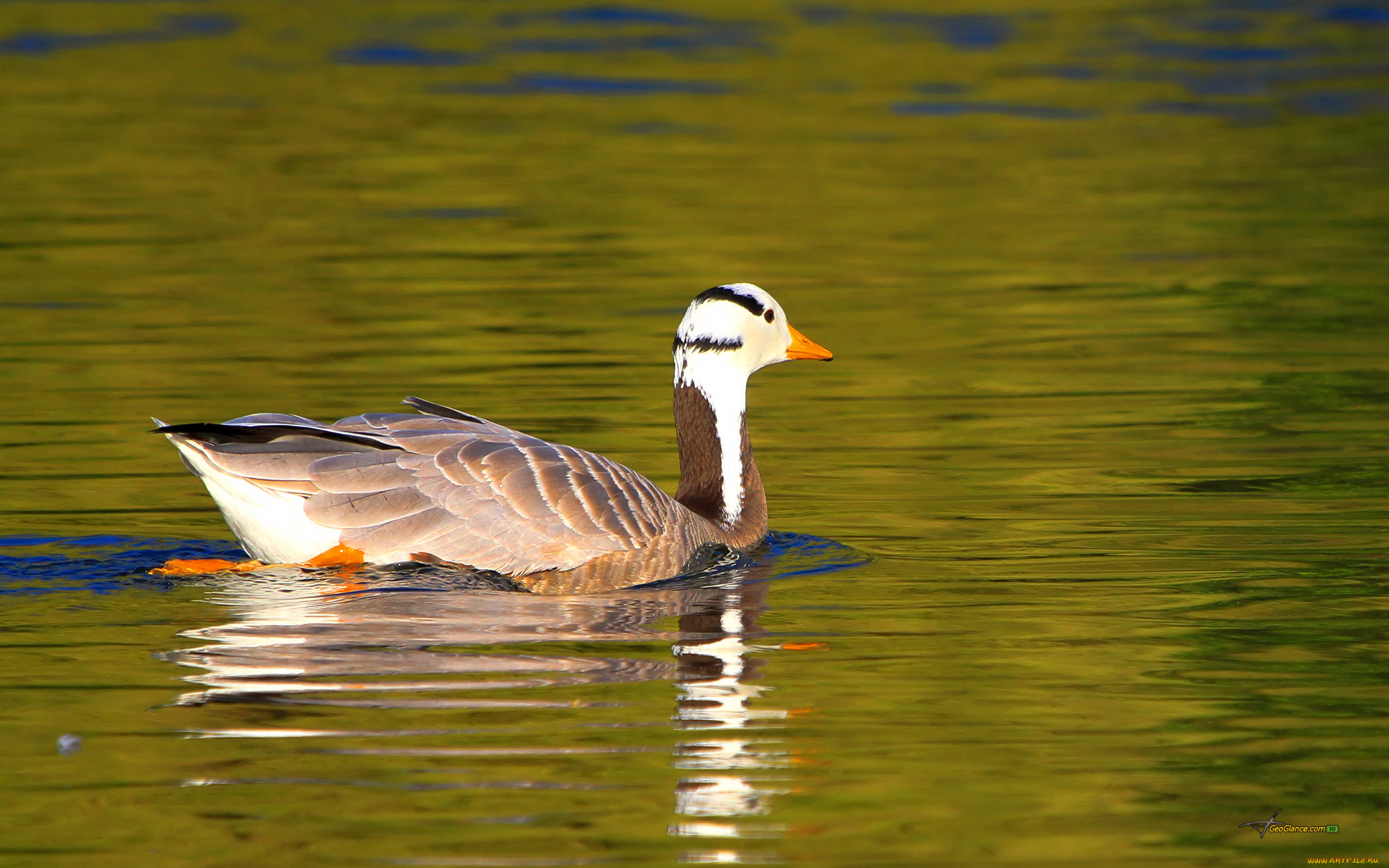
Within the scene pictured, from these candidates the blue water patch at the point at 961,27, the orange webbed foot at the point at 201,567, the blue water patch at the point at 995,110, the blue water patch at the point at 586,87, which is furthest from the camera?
the blue water patch at the point at 961,27

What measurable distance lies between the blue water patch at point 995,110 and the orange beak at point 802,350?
61.8 ft

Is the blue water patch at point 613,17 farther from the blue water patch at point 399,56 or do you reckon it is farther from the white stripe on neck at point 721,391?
the white stripe on neck at point 721,391

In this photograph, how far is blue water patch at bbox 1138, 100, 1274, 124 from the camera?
29.6 meters

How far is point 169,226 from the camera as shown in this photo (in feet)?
72.6

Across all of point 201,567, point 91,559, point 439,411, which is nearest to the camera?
point 201,567

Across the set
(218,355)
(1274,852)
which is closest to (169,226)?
(218,355)

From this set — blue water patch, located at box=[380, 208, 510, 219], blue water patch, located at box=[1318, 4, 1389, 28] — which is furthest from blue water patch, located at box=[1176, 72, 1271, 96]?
blue water patch, located at box=[380, 208, 510, 219]

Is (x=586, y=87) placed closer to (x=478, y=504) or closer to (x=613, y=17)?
(x=613, y=17)

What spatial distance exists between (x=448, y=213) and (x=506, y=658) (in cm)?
1534

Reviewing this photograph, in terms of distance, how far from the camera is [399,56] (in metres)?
37.3

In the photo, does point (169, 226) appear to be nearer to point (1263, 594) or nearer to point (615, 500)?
point (615, 500)

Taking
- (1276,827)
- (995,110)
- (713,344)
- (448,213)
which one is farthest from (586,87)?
(1276,827)

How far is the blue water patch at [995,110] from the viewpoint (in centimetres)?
3009

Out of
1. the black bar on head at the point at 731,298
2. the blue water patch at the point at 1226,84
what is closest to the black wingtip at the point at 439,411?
the black bar on head at the point at 731,298
